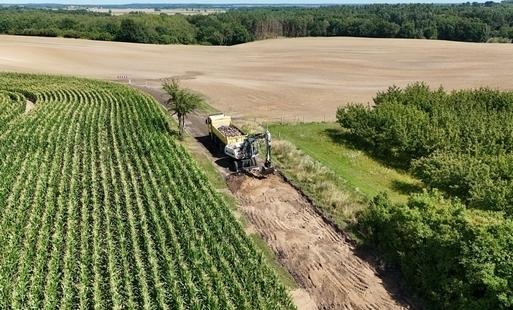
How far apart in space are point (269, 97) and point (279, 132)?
51.2 ft

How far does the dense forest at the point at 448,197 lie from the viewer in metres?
14.6

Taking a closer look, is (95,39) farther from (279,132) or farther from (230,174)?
(230,174)

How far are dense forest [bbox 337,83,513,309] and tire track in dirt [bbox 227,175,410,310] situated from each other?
1419 millimetres

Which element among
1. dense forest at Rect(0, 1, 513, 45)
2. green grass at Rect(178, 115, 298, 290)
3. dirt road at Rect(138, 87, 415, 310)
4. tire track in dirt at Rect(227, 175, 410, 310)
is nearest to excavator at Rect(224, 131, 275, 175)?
dirt road at Rect(138, 87, 415, 310)

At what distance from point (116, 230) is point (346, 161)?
18.6m

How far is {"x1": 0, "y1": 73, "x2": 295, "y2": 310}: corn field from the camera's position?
606 inches

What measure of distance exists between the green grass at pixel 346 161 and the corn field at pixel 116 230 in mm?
9835

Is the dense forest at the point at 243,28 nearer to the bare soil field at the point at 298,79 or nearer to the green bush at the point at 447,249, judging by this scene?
the bare soil field at the point at 298,79

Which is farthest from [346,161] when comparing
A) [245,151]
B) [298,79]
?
[298,79]

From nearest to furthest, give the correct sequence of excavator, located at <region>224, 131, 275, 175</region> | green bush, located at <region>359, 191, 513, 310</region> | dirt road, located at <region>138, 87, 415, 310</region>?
green bush, located at <region>359, 191, 513, 310</region> → dirt road, located at <region>138, 87, 415, 310</region> → excavator, located at <region>224, 131, 275, 175</region>

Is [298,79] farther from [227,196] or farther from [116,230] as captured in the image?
[116,230]

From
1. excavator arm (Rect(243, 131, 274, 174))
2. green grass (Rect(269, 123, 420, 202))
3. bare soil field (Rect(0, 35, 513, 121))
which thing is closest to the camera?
excavator arm (Rect(243, 131, 274, 174))

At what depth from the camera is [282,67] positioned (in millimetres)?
72375

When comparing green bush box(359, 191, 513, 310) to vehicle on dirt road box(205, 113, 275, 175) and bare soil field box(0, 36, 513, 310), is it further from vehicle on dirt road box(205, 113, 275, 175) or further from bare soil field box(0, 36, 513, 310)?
vehicle on dirt road box(205, 113, 275, 175)
